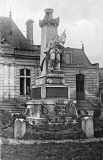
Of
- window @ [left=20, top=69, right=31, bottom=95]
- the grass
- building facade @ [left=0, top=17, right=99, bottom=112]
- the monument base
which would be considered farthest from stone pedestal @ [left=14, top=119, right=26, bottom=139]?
window @ [left=20, top=69, right=31, bottom=95]

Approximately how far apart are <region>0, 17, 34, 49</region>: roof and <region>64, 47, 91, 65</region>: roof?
24.6 feet

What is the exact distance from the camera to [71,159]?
7.93 metres

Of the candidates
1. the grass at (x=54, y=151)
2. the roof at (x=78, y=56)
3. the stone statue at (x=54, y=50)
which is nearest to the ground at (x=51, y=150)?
the grass at (x=54, y=151)

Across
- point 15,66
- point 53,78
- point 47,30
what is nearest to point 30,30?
point 15,66

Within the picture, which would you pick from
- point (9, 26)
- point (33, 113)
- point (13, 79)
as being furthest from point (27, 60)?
point (33, 113)

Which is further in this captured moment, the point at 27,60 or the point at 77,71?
the point at 77,71

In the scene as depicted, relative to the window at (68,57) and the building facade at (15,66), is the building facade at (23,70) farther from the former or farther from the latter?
the window at (68,57)

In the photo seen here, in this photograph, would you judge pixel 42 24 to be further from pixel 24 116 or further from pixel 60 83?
pixel 24 116

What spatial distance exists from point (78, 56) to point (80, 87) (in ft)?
20.6

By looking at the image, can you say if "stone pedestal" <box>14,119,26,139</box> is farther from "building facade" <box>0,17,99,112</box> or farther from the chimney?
the chimney

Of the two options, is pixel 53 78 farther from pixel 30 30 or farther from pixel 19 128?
pixel 30 30

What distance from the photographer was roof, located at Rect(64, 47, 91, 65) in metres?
39.4

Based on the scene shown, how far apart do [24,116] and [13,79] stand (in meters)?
17.0

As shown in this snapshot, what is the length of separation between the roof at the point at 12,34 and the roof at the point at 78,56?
7.50m
